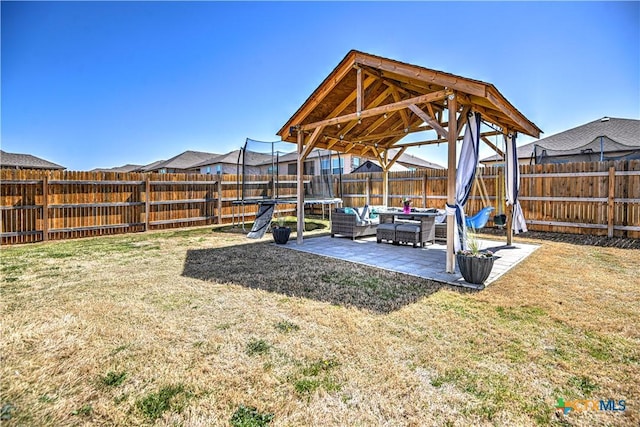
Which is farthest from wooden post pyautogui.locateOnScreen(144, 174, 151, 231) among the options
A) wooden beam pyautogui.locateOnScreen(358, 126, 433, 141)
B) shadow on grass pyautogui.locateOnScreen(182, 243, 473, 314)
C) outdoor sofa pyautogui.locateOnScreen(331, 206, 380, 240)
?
wooden beam pyautogui.locateOnScreen(358, 126, 433, 141)

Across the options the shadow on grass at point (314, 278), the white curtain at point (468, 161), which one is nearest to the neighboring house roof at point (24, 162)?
the shadow on grass at point (314, 278)

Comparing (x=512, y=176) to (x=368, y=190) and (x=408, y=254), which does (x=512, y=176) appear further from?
(x=368, y=190)

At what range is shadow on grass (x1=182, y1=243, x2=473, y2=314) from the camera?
3562mm

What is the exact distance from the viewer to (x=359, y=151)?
974 cm

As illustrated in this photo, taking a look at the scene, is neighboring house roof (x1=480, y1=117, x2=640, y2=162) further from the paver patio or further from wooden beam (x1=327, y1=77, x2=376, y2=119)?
wooden beam (x1=327, y1=77, x2=376, y2=119)

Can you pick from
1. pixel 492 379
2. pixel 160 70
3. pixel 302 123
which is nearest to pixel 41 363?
pixel 492 379

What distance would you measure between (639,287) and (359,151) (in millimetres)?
7140

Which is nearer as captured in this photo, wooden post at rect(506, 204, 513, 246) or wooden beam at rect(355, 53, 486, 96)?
wooden beam at rect(355, 53, 486, 96)

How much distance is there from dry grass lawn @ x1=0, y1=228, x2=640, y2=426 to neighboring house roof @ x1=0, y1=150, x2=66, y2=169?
69.0 ft

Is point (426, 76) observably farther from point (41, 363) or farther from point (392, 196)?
point (392, 196)

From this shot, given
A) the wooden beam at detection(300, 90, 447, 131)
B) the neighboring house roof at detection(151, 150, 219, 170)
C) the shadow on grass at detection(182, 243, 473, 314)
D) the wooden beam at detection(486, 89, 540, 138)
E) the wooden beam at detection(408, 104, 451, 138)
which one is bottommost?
the shadow on grass at detection(182, 243, 473, 314)

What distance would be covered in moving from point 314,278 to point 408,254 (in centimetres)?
245

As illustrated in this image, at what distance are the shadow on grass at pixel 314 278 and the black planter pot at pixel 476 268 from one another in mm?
262

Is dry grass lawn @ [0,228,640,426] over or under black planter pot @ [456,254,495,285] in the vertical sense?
under
